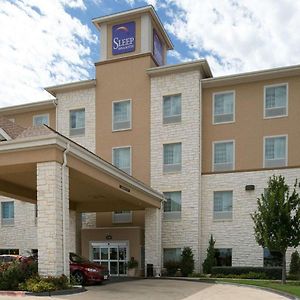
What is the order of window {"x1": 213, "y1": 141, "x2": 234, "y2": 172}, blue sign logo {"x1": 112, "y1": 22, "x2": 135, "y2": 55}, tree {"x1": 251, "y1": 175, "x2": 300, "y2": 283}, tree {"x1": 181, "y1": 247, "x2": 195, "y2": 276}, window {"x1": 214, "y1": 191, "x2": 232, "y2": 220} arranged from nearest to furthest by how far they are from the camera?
tree {"x1": 251, "y1": 175, "x2": 300, "y2": 283}, tree {"x1": 181, "y1": 247, "x2": 195, "y2": 276}, window {"x1": 214, "y1": 191, "x2": 232, "y2": 220}, window {"x1": 213, "y1": 141, "x2": 234, "y2": 172}, blue sign logo {"x1": 112, "y1": 22, "x2": 135, "y2": 55}

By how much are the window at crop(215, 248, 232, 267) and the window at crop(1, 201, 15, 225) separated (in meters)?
15.7

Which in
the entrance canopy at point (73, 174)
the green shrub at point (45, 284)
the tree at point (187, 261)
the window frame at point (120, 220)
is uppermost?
the entrance canopy at point (73, 174)

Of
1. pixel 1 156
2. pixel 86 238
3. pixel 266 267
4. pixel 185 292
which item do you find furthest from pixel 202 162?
pixel 1 156

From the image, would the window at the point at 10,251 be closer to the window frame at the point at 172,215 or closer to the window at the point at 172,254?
the window at the point at 172,254

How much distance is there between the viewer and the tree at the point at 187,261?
26359mm

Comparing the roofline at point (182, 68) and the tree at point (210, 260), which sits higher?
the roofline at point (182, 68)

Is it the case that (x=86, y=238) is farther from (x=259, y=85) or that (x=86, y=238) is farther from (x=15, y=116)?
(x=259, y=85)

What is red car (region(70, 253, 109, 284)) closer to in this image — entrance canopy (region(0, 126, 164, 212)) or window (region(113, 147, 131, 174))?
entrance canopy (region(0, 126, 164, 212))

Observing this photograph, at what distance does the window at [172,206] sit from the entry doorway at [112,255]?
338 cm

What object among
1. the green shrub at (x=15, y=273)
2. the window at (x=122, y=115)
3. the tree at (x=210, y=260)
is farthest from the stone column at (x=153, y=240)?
the green shrub at (x=15, y=273)

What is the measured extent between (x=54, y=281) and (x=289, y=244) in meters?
10.7

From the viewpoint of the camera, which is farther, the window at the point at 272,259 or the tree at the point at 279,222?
the window at the point at 272,259

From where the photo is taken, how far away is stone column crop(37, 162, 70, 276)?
14.4 meters

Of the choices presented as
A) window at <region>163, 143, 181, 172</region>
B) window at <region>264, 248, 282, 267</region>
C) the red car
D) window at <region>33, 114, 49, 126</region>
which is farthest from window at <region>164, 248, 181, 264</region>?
window at <region>33, 114, 49, 126</region>
